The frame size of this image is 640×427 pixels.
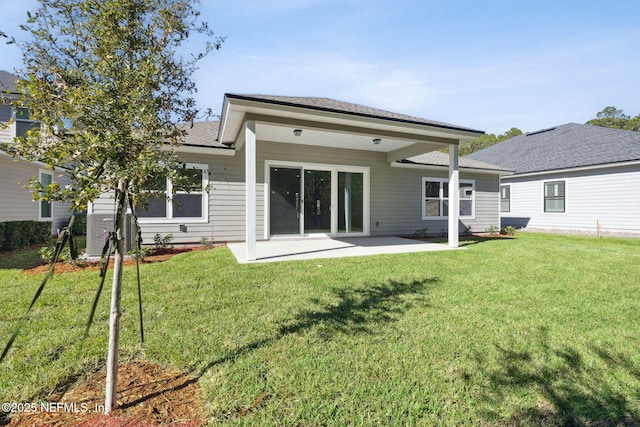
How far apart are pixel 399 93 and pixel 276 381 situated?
11966 mm

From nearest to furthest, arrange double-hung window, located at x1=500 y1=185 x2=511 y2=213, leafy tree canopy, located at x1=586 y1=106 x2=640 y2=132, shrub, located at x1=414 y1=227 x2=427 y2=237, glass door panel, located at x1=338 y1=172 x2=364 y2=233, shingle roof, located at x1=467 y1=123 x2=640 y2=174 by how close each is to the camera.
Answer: glass door panel, located at x1=338 y1=172 x2=364 y2=233
shrub, located at x1=414 y1=227 x2=427 y2=237
shingle roof, located at x1=467 y1=123 x2=640 y2=174
double-hung window, located at x1=500 y1=185 x2=511 y2=213
leafy tree canopy, located at x1=586 y1=106 x2=640 y2=132

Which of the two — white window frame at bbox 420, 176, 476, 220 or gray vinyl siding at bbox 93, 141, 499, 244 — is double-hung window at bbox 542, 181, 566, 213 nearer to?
gray vinyl siding at bbox 93, 141, 499, 244

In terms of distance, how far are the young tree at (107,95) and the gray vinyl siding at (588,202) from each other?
15914 mm

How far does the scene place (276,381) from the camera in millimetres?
2039

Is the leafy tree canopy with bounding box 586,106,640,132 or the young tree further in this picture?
the leafy tree canopy with bounding box 586,106,640,132

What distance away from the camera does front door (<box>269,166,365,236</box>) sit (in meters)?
8.97

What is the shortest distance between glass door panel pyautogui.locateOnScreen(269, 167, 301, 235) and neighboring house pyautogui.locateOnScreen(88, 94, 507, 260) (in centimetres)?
3

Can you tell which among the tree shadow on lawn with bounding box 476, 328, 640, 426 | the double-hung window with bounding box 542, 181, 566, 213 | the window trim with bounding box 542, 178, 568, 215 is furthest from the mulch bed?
the double-hung window with bounding box 542, 181, 566, 213

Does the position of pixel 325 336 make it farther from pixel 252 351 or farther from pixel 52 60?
pixel 52 60

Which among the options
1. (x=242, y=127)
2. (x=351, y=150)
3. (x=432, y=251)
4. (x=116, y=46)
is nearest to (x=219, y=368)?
(x=116, y=46)

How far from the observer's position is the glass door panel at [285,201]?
8.91 meters

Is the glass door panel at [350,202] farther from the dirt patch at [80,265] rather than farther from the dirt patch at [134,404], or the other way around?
the dirt patch at [134,404]

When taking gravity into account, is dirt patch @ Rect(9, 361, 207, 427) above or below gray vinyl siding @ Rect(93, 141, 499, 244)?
below

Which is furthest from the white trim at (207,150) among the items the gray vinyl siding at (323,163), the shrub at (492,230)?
the shrub at (492,230)
